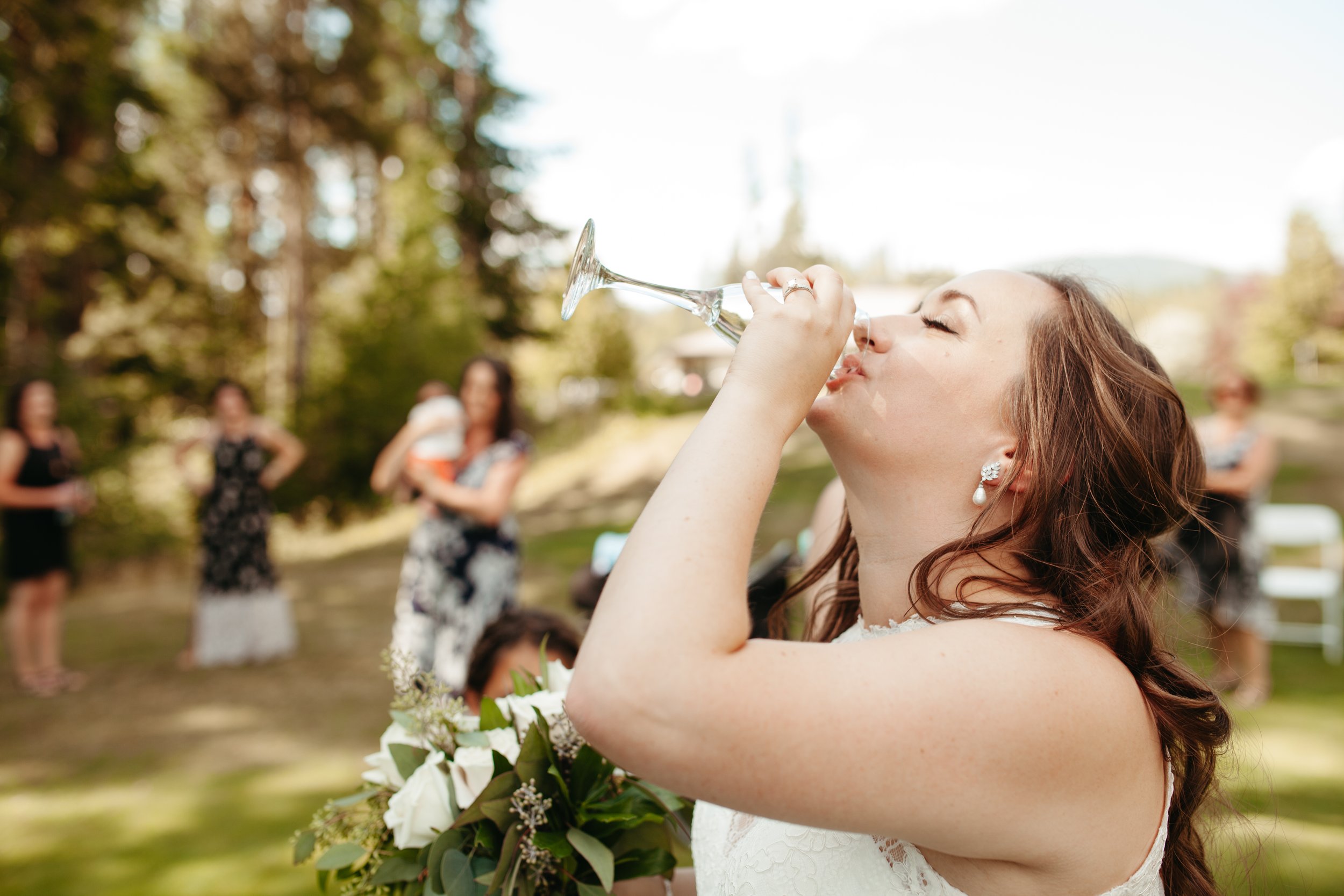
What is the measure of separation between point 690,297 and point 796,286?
0.43m

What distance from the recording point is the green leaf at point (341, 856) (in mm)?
1492

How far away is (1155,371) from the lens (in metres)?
1.41

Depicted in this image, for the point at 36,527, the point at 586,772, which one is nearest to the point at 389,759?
the point at 586,772

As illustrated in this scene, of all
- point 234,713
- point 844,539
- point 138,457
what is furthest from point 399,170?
point 844,539

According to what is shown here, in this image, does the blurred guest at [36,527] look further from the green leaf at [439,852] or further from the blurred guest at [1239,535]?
the blurred guest at [1239,535]

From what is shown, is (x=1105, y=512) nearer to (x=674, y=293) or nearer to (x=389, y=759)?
(x=674, y=293)

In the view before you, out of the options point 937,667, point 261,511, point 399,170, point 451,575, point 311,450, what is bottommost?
point 311,450

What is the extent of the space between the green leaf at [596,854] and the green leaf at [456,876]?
165mm

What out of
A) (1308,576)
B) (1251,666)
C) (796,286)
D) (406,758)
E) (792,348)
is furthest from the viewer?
(1308,576)

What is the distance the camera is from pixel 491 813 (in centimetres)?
136

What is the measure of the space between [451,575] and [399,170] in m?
18.0

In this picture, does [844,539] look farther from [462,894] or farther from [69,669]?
[69,669]

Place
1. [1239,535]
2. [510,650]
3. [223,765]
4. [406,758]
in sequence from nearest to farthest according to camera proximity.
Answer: [406,758] → [510,650] → [223,765] → [1239,535]

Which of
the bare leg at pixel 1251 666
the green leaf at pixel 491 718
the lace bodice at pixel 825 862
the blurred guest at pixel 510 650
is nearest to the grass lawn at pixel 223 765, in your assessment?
the bare leg at pixel 1251 666
